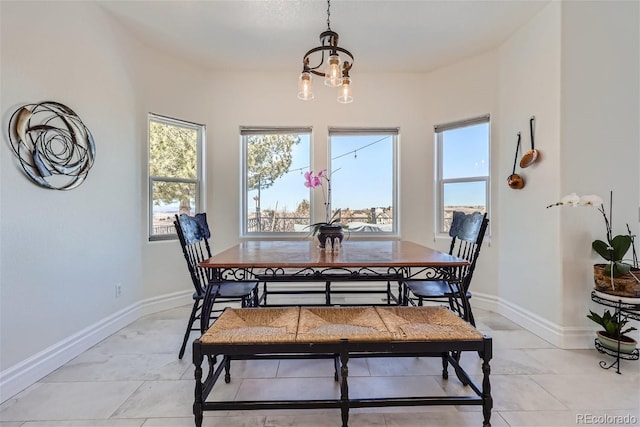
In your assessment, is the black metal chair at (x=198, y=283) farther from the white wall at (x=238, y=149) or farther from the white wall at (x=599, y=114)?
the white wall at (x=599, y=114)

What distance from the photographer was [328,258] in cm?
187

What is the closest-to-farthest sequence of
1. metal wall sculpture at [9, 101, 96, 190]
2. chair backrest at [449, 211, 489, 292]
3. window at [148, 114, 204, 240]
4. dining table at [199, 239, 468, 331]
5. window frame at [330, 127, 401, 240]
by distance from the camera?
1. dining table at [199, 239, 468, 331]
2. metal wall sculpture at [9, 101, 96, 190]
3. chair backrest at [449, 211, 489, 292]
4. window at [148, 114, 204, 240]
5. window frame at [330, 127, 401, 240]

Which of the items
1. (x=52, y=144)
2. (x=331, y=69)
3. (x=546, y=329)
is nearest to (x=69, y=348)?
(x=52, y=144)

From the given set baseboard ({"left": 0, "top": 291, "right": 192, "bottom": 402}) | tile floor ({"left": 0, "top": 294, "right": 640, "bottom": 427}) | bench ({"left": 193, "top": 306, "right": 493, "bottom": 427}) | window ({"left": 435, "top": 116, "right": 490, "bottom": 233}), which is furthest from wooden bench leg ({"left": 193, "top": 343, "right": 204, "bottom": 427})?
window ({"left": 435, "top": 116, "right": 490, "bottom": 233})

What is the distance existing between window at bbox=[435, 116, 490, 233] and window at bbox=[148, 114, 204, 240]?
9.39ft

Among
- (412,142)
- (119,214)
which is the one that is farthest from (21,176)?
(412,142)

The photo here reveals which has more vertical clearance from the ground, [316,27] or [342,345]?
[316,27]

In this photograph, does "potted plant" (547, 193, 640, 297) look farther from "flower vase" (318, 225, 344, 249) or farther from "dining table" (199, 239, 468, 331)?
"flower vase" (318, 225, 344, 249)

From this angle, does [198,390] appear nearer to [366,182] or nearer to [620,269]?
[620,269]

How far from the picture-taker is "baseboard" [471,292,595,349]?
7.55 ft

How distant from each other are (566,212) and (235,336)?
2.56 meters

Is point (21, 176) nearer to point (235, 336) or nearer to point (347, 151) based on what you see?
point (235, 336)
